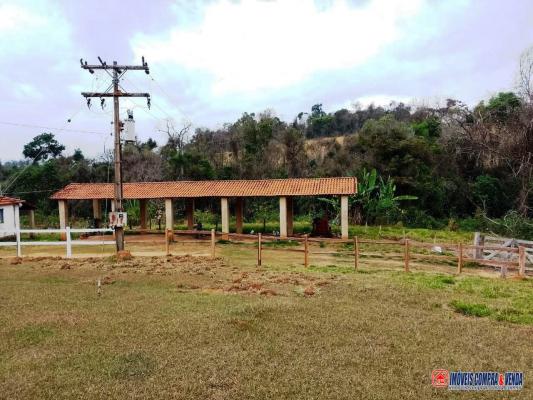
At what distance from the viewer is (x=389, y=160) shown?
28.1m

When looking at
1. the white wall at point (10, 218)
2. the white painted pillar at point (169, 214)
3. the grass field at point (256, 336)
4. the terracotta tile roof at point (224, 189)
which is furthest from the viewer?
the white wall at point (10, 218)

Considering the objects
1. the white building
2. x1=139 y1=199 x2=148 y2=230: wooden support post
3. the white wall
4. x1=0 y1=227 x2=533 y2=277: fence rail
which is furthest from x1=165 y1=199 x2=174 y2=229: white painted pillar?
the white wall

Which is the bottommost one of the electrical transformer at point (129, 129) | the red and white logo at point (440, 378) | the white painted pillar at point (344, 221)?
the red and white logo at point (440, 378)

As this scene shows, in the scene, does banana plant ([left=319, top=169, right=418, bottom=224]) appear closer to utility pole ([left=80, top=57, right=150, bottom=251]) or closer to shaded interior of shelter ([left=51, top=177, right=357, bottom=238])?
shaded interior of shelter ([left=51, top=177, right=357, bottom=238])

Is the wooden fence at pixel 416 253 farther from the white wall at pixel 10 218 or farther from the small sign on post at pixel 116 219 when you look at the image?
the white wall at pixel 10 218

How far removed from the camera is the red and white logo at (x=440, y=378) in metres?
4.43

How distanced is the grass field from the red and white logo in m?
0.08

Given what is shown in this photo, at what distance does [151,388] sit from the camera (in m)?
4.27

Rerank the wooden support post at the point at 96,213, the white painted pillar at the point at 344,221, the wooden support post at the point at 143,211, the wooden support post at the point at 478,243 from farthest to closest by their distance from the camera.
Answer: the wooden support post at the point at 143,211, the wooden support post at the point at 96,213, the white painted pillar at the point at 344,221, the wooden support post at the point at 478,243

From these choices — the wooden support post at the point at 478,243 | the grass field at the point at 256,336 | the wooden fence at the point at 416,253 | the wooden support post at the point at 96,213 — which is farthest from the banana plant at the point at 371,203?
the grass field at the point at 256,336

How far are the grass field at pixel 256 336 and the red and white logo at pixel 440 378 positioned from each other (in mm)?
Answer: 82

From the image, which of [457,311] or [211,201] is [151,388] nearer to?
[457,311]

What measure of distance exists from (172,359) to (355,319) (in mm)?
2906

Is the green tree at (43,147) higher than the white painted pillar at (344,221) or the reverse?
higher
